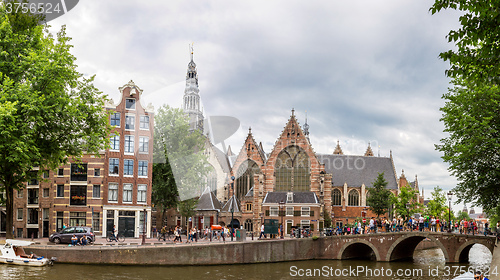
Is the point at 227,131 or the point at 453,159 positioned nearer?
the point at 453,159

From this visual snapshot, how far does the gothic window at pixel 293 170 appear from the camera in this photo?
2581 inches

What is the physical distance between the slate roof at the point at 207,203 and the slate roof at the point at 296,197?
693cm

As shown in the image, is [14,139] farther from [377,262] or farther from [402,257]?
[402,257]

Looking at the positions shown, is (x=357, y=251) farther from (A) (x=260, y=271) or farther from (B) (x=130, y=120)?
(B) (x=130, y=120)

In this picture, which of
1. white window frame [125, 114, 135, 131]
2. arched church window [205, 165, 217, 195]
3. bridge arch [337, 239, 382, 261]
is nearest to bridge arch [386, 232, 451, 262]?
bridge arch [337, 239, 382, 261]

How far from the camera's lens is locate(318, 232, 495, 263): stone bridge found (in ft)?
133

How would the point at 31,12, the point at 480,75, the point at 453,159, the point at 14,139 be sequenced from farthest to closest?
the point at 453,159 → the point at 31,12 → the point at 14,139 → the point at 480,75

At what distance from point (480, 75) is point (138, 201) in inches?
1465

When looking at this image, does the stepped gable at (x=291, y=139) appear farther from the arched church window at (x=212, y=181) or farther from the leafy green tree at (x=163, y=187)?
the leafy green tree at (x=163, y=187)

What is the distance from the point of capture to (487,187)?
3297 cm

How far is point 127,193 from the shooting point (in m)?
45.1

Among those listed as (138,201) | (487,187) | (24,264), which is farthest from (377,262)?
(24,264)

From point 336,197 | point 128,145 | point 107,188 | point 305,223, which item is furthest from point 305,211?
point 107,188

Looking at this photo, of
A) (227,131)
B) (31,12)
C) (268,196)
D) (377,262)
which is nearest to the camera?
(31,12)
